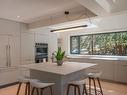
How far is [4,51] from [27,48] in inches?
36.3

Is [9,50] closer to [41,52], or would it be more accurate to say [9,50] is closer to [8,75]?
[8,75]

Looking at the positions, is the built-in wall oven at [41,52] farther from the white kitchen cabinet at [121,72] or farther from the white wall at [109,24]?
the white kitchen cabinet at [121,72]

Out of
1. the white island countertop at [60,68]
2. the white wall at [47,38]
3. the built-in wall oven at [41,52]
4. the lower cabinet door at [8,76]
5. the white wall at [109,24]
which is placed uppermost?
the white wall at [109,24]

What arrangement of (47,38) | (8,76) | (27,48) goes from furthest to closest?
1. (47,38)
2. (27,48)
3. (8,76)

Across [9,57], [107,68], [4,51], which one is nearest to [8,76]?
[9,57]

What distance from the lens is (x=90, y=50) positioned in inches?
245

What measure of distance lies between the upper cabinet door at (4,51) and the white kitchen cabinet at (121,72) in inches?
160

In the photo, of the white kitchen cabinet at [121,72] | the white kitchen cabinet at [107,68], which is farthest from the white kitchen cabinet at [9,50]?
the white kitchen cabinet at [121,72]

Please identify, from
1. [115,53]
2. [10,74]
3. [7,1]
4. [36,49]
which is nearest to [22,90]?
[10,74]

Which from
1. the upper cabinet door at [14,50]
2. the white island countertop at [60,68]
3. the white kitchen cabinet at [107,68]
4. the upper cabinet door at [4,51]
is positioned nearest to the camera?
the white island countertop at [60,68]

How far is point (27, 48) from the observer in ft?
16.7

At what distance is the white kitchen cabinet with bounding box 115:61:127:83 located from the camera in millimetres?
4602

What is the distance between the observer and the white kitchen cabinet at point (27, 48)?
16.3 ft

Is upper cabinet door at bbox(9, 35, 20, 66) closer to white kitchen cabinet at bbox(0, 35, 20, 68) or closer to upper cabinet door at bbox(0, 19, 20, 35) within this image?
white kitchen cabinet at bbox(0, 35, 20, 68)
